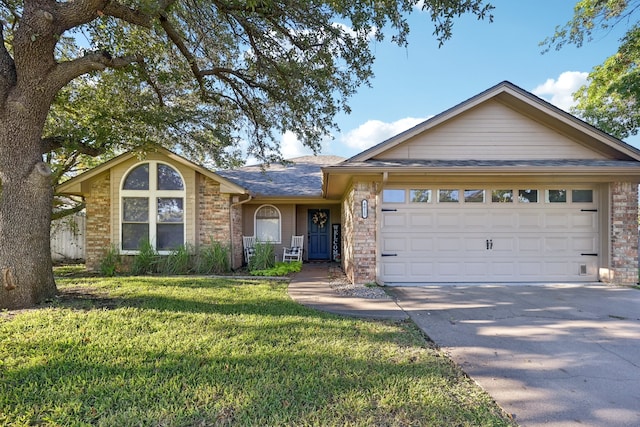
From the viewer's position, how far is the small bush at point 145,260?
917 cm

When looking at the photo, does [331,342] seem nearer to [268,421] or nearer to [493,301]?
[268,421]

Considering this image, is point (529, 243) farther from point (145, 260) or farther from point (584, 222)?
point (145, 260)

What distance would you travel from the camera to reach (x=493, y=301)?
597 cm

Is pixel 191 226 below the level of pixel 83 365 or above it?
above

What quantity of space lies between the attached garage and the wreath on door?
15.6 feet

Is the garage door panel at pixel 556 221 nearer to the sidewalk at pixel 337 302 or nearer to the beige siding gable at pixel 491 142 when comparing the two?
the beige siding gable at pixel 491 142

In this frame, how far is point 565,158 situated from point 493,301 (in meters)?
4.43

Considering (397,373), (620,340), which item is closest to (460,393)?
(397,373)

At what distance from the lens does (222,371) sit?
3.06 meters

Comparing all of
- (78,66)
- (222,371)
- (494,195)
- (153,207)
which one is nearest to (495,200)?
(494,195)

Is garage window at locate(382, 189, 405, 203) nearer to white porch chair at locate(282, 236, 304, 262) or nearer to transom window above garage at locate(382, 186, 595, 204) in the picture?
transom window above garage at locate(382, 186, 595, 204)

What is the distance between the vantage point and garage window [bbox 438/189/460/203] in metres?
7.67

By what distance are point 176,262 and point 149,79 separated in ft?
15.9

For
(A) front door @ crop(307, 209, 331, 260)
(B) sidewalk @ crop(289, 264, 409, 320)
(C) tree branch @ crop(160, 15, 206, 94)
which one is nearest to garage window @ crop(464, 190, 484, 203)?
(B) sidewalk @ crop(289, 264, 409, 320)
